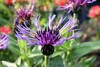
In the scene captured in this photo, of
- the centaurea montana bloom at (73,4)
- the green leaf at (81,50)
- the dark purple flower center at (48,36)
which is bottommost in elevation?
the green leaf at (81,50)

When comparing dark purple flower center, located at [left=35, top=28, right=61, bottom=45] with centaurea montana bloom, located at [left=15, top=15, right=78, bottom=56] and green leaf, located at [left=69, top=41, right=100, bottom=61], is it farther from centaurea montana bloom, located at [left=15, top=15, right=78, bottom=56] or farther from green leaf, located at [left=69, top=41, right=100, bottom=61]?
green leaf, located at [left=69, top=41, right=100, bottom=61]

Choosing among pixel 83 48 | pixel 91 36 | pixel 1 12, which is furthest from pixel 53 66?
pixel 91 36

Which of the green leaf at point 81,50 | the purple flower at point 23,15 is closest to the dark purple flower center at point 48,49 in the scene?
the purple flower at point 23,15

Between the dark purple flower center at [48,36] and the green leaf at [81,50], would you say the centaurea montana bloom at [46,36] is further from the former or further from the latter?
the green leaf at [81,50]

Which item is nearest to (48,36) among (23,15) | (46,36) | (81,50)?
(46,36)

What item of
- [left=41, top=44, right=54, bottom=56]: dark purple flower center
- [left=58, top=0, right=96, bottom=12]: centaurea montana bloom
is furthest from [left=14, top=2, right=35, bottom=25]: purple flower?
[left=41, top=44, right=54, bottom=56]: dark purple flower center

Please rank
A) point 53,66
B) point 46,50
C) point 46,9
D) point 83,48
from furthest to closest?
point 46,9 → point 83,48 → point 53,66 → point 46,50

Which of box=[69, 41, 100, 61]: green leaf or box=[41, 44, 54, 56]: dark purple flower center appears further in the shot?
box=[69, 41, 100, 61]: green leaf

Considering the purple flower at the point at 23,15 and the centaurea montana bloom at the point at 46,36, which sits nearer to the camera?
the centaurea montana bloom at the point at 46,36

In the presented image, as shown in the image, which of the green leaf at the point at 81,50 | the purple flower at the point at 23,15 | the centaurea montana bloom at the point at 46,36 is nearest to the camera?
the centaurea montana bloom at the point at 46,36

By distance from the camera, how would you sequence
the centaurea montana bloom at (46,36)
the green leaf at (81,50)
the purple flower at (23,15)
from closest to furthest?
the centaurea montana bloom at (46,36) → the purple flower at (23,15) → the green leaf at (81,50)

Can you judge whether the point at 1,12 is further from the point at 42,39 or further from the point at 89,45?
the point at 42,39
